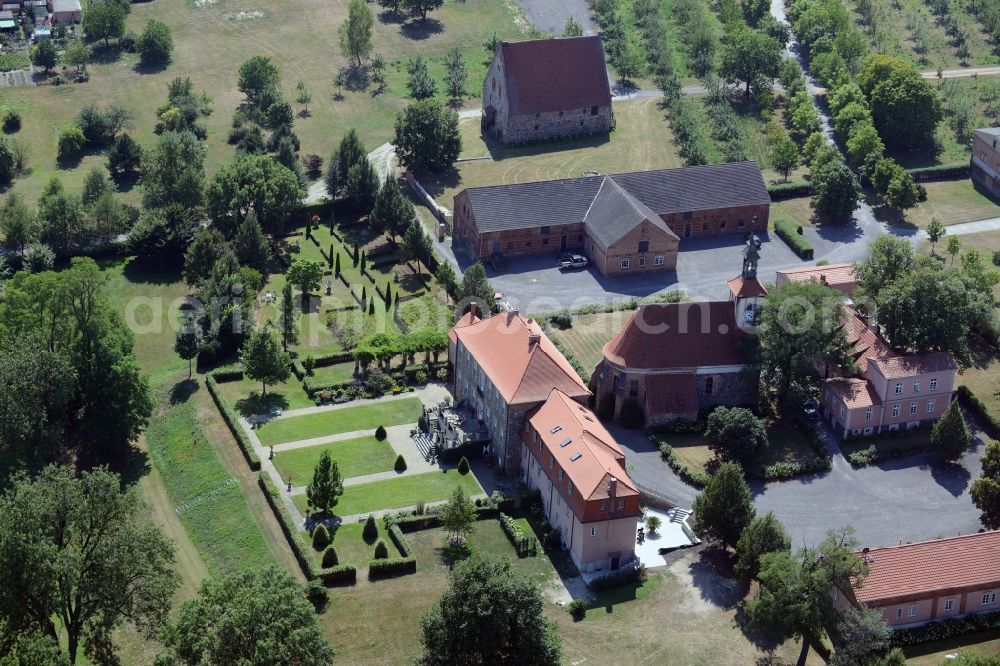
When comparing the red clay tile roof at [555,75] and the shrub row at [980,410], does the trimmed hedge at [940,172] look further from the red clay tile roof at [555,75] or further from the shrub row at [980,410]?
the shrub row at [980,410]

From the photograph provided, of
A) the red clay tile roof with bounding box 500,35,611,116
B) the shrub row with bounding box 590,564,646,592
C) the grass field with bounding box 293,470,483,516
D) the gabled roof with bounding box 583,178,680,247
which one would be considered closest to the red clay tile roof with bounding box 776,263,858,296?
the gabled roof with bounding box 583,178,680,247

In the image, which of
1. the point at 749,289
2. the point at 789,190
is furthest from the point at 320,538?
the point at 789,190

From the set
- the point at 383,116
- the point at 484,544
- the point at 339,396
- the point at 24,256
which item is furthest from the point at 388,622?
the point at 383,116

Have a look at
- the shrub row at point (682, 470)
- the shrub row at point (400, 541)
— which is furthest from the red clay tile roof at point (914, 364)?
the shrub row at point (400, 541)

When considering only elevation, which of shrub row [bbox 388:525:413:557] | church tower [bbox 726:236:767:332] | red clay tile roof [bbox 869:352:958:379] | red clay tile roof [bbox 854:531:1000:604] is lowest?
shrub row [bbox 388:525:413:557]

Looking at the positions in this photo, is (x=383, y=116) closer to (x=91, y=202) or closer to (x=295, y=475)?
(x=91, y=202)

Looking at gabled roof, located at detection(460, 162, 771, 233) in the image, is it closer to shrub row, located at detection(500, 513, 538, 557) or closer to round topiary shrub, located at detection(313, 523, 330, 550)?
shrub row, located at detection(500, 513, 538, 557)

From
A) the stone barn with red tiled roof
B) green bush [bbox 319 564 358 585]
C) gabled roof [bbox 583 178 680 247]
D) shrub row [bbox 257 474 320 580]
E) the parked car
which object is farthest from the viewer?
the stone barn with red tiled roof
